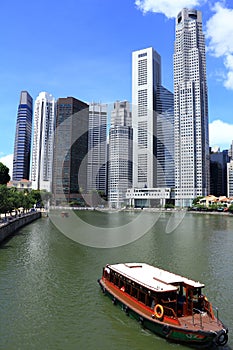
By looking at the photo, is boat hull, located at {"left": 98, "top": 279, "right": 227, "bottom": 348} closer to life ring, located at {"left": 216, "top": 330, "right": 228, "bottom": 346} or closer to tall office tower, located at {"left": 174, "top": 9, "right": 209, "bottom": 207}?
life ring, located at {"left": 216, "top": 330, "right": 228, "bottom": 346}

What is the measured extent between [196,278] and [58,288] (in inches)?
442

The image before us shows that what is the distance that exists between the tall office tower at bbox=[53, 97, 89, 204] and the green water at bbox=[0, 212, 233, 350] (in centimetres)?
14105

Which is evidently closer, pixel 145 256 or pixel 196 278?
pixel 196 278

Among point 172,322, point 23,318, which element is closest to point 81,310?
point 23,318

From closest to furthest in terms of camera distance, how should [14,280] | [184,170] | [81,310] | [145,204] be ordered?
[81,310]
[14,280]
[184,170]
[145,204]

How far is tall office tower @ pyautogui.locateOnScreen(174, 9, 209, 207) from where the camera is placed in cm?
17650

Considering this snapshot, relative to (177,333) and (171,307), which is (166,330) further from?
(171,307)

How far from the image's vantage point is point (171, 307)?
46.9 feet

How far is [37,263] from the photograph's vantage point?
28.5 m

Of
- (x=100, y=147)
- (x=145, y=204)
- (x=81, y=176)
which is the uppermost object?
(x=100, y=147)

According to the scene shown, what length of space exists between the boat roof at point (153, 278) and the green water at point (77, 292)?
83.4 inches

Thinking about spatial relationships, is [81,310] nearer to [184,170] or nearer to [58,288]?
[58,288]

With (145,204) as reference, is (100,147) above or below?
above

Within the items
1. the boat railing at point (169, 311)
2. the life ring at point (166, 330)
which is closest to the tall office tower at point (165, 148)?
the boat railing at point (169, 311)
